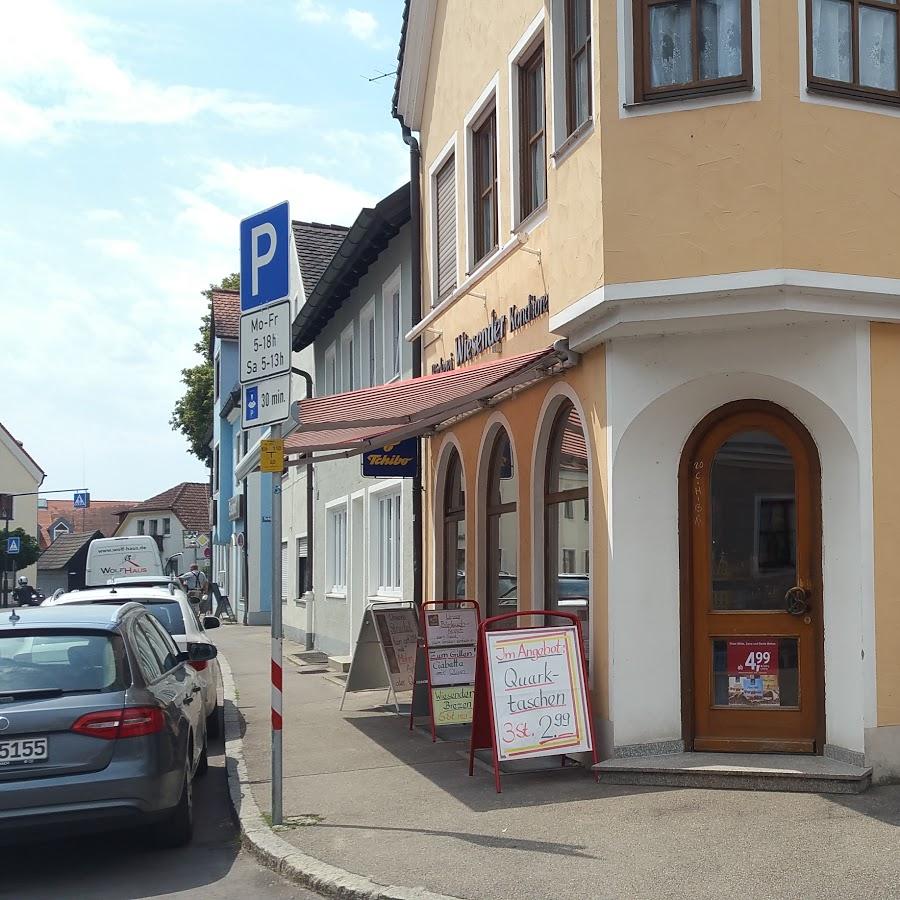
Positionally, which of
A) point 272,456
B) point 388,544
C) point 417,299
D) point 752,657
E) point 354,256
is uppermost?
point 354,256

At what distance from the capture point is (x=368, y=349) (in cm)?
2045

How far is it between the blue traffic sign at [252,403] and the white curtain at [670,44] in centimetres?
347

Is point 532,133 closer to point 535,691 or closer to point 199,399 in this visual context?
point 535,691

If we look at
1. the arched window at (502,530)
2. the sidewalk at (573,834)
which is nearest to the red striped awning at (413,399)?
the arched window at (502,530)

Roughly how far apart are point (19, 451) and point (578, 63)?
235ft

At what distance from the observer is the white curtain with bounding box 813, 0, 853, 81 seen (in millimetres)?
8492

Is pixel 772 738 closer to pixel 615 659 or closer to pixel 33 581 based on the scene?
pixel 615 659

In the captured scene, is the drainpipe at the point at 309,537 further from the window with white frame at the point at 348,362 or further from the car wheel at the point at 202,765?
the car wheel at the point at 202,765

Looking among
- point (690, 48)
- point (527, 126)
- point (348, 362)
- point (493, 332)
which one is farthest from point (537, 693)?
point (348, 362)

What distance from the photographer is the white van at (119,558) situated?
112ft

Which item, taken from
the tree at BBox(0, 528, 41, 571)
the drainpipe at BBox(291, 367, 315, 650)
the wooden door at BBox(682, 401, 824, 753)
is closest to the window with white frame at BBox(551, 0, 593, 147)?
the wooden door at BBox(682, 401, 824, 753)

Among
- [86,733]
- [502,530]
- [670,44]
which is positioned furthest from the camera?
[502,530]

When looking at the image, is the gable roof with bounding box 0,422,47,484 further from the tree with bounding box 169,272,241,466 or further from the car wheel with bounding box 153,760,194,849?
the car wheel with bounding box 153,760,194,849

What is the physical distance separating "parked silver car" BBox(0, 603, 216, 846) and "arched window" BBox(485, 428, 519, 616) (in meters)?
4.85
